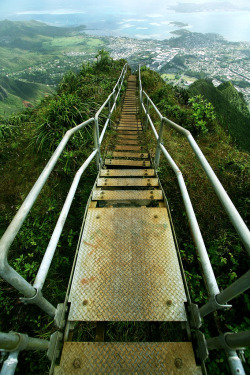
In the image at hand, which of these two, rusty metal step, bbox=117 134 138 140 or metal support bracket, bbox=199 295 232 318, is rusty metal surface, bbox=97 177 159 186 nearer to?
metal support bracket, bbox=199 295 232 318

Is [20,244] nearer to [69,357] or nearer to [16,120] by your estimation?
[69,357]

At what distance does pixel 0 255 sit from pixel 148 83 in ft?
39.4

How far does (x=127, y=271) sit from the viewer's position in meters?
1.62

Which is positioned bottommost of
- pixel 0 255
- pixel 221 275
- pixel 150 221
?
pixel 221 275

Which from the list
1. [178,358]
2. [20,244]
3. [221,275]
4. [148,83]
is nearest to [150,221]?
[221,275]

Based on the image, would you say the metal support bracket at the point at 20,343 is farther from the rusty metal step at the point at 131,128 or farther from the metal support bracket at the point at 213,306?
the rusty metal step at the point at 131,128

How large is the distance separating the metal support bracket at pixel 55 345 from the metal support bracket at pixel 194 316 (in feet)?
3.14

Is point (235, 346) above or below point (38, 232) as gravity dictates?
above

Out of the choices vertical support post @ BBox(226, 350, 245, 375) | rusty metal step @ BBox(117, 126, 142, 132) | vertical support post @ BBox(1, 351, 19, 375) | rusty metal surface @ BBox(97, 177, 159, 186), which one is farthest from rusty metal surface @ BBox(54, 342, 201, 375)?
rusty metal step @ BBox(117, 126, 142, 132)

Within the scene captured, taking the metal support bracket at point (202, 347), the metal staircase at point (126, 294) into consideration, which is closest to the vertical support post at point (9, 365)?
the metal staircase at point (126, 294)

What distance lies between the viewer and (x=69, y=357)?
120cm

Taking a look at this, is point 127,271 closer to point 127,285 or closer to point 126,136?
point 127,285

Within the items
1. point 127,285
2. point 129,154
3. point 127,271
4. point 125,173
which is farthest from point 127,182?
point 127,285

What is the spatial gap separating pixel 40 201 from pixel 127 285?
2.10 meters
